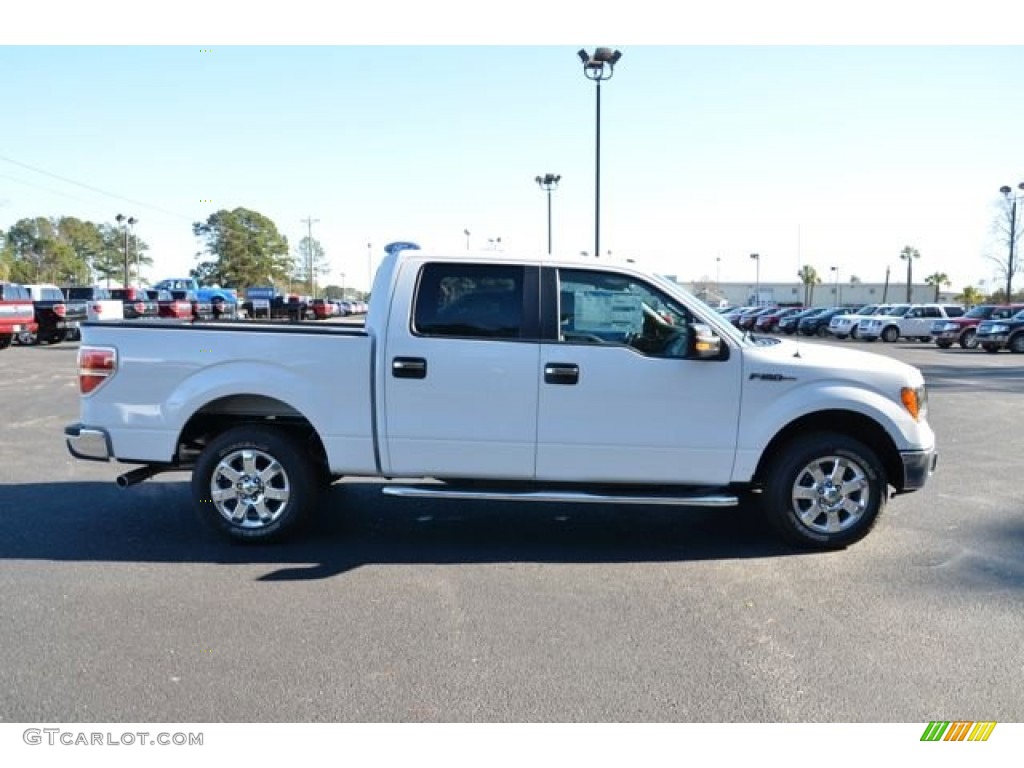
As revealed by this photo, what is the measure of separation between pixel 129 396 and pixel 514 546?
9.29 feet

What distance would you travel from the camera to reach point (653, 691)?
11.4 feet

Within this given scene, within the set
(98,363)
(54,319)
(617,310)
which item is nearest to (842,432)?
(617,310)

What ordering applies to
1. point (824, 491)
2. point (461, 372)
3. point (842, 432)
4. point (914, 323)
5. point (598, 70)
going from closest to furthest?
point (461, 372), point (824, 491), point (842, 432), point (598, 70), point (914, 323)

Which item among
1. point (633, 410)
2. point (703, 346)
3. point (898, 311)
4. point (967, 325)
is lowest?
point (633, 410)

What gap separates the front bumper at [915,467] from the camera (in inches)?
211

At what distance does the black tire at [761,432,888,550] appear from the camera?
5.32 metres

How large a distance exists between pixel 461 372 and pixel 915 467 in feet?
10.3

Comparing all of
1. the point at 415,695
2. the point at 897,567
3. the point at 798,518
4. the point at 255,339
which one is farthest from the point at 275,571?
the point at 897,567

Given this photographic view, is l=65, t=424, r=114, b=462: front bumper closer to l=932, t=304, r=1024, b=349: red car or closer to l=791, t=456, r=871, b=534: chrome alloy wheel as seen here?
l=791, t=456, r=871, b=534: chrome alloy wheel

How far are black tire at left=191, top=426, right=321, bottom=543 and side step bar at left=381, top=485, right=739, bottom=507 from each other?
67cm

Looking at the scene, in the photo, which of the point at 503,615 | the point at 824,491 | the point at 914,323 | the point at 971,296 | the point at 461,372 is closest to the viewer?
the point at 503,615

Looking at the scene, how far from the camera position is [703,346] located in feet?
17.0

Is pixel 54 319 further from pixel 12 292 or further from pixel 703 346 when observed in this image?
pixel 703 346

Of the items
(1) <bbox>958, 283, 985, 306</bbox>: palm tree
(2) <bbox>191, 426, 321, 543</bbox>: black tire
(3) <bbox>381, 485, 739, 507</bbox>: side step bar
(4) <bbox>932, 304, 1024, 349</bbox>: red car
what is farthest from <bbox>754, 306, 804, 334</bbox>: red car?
(1) <bbox>958, 283, 985, 306</bbox>: palm tree
